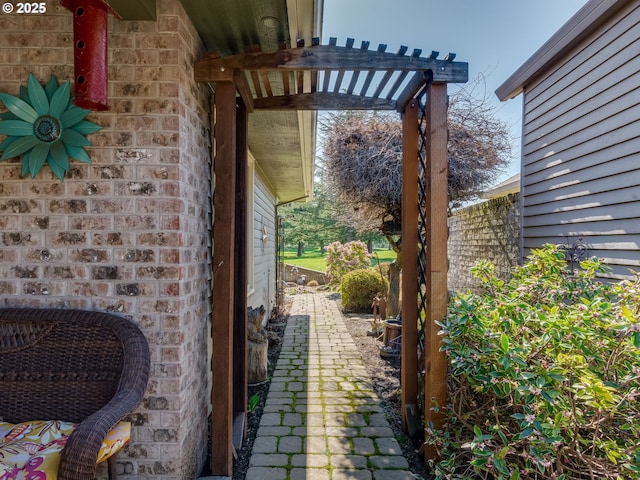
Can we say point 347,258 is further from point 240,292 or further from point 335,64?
point 335,64

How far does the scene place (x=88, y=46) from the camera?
166 cm

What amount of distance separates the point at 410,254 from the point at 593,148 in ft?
6.00

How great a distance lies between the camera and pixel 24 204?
1949mm

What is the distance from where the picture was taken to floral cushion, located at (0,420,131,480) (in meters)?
1.42

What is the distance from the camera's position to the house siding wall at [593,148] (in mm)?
2744

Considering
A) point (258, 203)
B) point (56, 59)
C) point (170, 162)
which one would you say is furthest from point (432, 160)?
point (258, 203)

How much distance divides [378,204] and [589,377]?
3622 mm

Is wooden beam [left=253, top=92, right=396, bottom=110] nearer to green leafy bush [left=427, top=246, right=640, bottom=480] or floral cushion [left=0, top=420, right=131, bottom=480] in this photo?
green leafy bush [left=427, top=246, right=640, bottom=480]

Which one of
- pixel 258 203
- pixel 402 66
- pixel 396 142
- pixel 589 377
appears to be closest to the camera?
pixel 589 377

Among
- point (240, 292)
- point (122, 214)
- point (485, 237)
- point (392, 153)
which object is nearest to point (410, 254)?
point (240, 292)

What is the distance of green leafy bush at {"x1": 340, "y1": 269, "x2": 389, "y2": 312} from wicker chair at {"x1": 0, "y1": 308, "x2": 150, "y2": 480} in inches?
244

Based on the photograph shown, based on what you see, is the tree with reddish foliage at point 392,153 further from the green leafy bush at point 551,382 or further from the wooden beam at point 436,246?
the green leafy bush at point 551,382

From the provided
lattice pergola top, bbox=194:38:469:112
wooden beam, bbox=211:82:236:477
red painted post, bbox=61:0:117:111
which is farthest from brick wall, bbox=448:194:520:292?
red painted post, bbox=61:0:117:111

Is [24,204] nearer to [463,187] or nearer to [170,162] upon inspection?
[170,162]
